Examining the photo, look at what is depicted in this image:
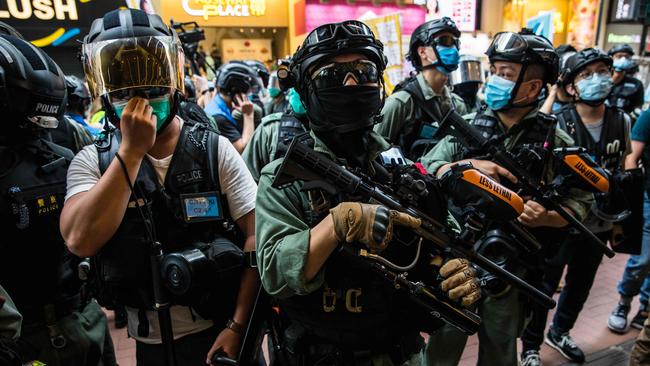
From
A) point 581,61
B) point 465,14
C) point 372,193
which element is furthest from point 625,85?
point 465,14

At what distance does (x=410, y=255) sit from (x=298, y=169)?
1.90 feet

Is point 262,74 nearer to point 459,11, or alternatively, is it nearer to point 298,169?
point 298,169

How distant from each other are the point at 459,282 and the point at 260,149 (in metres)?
1.90

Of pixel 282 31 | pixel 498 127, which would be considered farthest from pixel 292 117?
pixel 282 31

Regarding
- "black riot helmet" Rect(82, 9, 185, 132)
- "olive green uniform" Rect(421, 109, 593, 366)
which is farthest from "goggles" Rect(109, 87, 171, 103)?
"olive green uniform" Rect(421, 109, 593, 366)

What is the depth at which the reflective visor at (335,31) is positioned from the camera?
1.54m

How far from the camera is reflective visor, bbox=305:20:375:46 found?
154 centimetres

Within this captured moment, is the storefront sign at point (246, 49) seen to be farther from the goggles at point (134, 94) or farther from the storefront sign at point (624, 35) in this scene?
the goggles at point (134, 94)

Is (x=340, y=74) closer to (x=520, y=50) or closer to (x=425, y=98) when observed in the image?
(x=520, y=50)

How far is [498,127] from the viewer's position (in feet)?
8.53

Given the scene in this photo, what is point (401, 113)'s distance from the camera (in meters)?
3.33

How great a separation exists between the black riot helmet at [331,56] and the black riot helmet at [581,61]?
239 cm

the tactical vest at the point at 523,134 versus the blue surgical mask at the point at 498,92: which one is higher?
the blue surgical mask at the point at 498,92

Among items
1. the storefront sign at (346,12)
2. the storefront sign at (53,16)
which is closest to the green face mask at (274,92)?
the storefront sign at (53,16)
